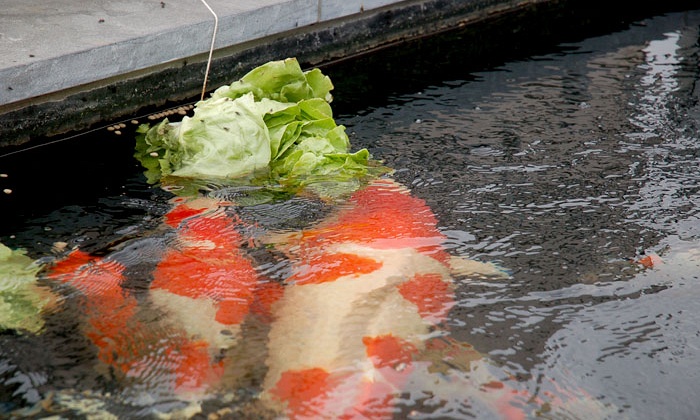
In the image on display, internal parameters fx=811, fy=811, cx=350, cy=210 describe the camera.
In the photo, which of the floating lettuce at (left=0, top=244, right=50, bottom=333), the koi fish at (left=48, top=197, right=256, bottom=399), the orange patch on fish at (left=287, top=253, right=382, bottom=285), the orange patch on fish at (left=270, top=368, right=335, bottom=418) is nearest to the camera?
the orange patch on fish at (left=270, top=368, right=335, bottom=418)

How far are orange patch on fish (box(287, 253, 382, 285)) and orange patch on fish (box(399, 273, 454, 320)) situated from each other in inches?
10.2

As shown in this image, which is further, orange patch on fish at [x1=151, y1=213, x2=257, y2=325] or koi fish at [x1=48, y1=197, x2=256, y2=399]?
orange patch on fish at [x1=151, y1=213, x2=257, y2=325]

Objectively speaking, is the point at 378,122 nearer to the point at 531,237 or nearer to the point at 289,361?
the point at 531,237

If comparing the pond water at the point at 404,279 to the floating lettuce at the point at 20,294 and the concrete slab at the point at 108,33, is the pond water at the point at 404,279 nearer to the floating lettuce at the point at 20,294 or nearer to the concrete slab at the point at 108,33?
the floating lettuce at the point at 20,294

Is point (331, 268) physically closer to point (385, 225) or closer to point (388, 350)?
point (385, 225)

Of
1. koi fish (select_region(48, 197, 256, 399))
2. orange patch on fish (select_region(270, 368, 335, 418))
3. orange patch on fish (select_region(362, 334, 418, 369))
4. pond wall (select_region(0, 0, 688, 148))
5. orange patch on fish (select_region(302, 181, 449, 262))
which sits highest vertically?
pond wall (select_region(0, 0, 688, 148))

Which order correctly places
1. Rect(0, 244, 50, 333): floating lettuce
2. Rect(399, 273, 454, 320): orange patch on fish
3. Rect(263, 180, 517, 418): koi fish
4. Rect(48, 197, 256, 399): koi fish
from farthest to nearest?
Rect(399, 273, 454, 320): orange patch on fish, Rect(0, 244, 50, 333): floating lettuce, Rect(48, 197, 256, 399): koi fish, Rect(263, 180, 517, 418): koi fish

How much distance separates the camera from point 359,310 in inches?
176

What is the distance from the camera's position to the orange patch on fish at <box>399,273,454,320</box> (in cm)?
455

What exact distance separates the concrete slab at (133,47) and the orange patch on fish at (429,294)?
12.3ft

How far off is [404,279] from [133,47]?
3786mm

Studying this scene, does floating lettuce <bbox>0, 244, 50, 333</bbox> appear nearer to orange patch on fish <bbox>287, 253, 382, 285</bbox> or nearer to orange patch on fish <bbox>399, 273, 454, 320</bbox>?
orange patch on fish <bbox>287, 253, 382, 285</bbox>

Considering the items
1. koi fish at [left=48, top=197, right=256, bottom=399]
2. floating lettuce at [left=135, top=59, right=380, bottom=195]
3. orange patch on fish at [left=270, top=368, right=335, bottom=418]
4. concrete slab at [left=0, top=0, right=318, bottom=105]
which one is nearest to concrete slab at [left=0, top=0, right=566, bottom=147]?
concrete slab at [left=0, top=0, right=318, bottom=105]

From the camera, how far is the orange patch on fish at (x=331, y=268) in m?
4.83
